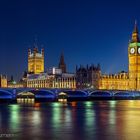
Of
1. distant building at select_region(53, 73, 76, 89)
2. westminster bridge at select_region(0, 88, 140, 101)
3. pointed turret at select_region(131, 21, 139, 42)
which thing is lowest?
westminster bridge at select_region(0, 88, 140, 101)

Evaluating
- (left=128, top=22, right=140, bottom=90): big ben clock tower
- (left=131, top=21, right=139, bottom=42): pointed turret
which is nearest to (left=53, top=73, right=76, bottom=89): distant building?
(left=128, top=22, right=140, bottom=90): big ben clock tower

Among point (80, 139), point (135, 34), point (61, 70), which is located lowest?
point (80, 139)

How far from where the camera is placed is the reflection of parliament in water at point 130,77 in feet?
479

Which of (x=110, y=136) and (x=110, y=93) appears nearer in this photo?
(x=110, y=136)

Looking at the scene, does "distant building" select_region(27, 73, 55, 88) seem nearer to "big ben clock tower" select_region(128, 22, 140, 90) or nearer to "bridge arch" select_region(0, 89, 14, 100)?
"big ben clock tower" select_region(128, 22, 140, 90)

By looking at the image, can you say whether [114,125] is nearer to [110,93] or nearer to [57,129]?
[57,129]

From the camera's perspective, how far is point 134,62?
15188cm

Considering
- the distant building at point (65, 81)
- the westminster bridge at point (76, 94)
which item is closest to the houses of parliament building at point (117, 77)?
the distant building at point (65, 81)

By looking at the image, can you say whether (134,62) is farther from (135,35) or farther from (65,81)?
(65,81)

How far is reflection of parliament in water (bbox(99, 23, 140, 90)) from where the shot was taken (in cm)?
14600

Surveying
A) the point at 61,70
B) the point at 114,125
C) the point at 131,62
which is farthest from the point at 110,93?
the point at 114,125

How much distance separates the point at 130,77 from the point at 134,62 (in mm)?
5521

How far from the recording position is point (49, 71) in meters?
186

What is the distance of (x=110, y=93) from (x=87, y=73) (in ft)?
73.0
